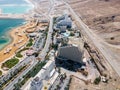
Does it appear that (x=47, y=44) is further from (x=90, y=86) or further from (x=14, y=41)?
(x=90, y=86)

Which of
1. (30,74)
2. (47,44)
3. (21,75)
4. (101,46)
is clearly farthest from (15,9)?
(30,74)

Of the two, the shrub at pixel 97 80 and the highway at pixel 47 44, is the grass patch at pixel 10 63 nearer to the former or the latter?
the highway at pixel 47 44

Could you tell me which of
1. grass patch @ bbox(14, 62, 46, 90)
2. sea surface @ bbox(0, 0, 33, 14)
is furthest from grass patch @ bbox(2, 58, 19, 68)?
sea surface @ bbox(0, 0, 33, 14)

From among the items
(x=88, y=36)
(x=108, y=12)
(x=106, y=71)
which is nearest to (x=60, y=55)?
(x=106, y=71)

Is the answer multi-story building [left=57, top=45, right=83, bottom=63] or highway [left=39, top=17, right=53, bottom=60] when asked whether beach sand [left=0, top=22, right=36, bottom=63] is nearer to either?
highway [left=39, top=17, right=53, bottom=60]

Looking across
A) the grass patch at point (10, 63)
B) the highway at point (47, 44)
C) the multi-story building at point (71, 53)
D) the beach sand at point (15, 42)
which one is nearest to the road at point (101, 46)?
the multi-story building at point (71, 53)
